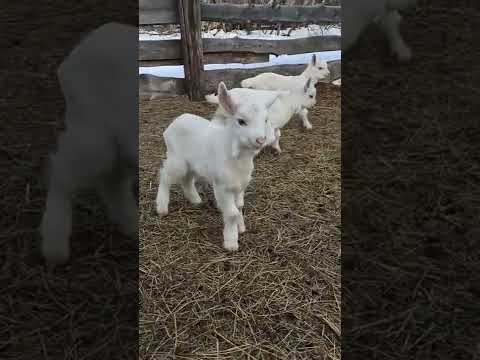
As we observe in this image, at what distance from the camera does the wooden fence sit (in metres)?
2.06

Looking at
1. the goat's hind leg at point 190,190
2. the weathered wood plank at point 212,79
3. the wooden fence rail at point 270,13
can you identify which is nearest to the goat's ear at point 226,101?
the goat's hind leg at point 190,190

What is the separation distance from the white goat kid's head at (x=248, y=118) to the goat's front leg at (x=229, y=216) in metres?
0.23

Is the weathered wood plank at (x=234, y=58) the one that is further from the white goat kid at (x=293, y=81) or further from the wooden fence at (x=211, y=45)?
the white goat kid at (x=293, y=81)

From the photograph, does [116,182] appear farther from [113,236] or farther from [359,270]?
[359,270]

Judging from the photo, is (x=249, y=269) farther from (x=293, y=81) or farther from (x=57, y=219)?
(x=293, y=81)

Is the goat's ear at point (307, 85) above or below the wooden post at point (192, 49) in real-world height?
below

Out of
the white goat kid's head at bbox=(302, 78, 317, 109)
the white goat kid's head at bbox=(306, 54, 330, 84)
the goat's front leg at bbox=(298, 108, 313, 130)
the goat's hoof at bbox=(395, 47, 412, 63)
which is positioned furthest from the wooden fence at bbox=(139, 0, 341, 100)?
the goat's hoof at bbox=(395, 47, 412, 63)

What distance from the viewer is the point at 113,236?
100 cm

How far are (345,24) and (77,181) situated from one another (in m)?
0.62

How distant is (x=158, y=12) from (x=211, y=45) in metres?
0.66

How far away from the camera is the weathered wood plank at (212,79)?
204cm

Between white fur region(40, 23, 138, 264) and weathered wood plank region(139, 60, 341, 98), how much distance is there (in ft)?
3.21

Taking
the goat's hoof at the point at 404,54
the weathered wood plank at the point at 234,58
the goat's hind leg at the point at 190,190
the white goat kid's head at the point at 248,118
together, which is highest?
the weathered wood plank at the point at 234,58

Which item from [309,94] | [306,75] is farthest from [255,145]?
[306,75]
